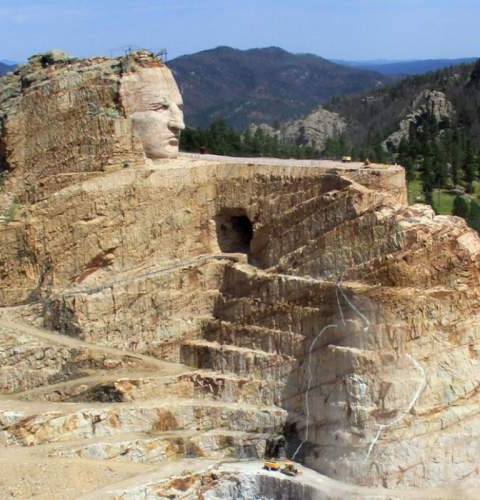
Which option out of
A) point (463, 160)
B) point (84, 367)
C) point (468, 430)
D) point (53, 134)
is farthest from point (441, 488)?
point (463, 160)

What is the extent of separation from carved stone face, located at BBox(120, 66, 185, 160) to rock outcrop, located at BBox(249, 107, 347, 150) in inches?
2766

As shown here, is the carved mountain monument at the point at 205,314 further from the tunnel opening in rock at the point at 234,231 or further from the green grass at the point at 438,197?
the green grass at the point at 438,197

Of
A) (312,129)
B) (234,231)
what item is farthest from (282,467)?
(312,129)

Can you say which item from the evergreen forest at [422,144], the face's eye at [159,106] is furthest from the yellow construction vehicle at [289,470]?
the evergreen forest at [422,144]

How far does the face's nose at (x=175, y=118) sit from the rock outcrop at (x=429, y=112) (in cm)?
5834

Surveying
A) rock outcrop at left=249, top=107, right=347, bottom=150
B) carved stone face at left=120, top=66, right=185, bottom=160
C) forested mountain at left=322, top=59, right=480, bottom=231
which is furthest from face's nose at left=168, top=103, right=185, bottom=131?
rock outcrop at left=249, top=107, right=347, bottom=150

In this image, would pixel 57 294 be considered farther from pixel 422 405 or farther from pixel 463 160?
pixel 463 160

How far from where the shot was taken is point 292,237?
24.1m

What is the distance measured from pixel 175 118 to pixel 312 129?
7964 centimetres

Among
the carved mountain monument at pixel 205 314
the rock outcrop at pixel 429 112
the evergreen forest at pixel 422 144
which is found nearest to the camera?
the carved mountain monument at pixel 205 314

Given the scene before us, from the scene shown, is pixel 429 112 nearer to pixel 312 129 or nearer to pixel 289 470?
pixel 312 129

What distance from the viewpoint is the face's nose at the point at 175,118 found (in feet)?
86.0

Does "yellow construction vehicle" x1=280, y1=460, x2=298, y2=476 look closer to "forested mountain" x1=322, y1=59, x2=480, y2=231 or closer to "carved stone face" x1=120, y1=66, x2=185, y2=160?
"carved stone face" x1=120, y1=66, x2=185, y2=160

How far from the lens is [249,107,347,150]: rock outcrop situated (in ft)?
331
